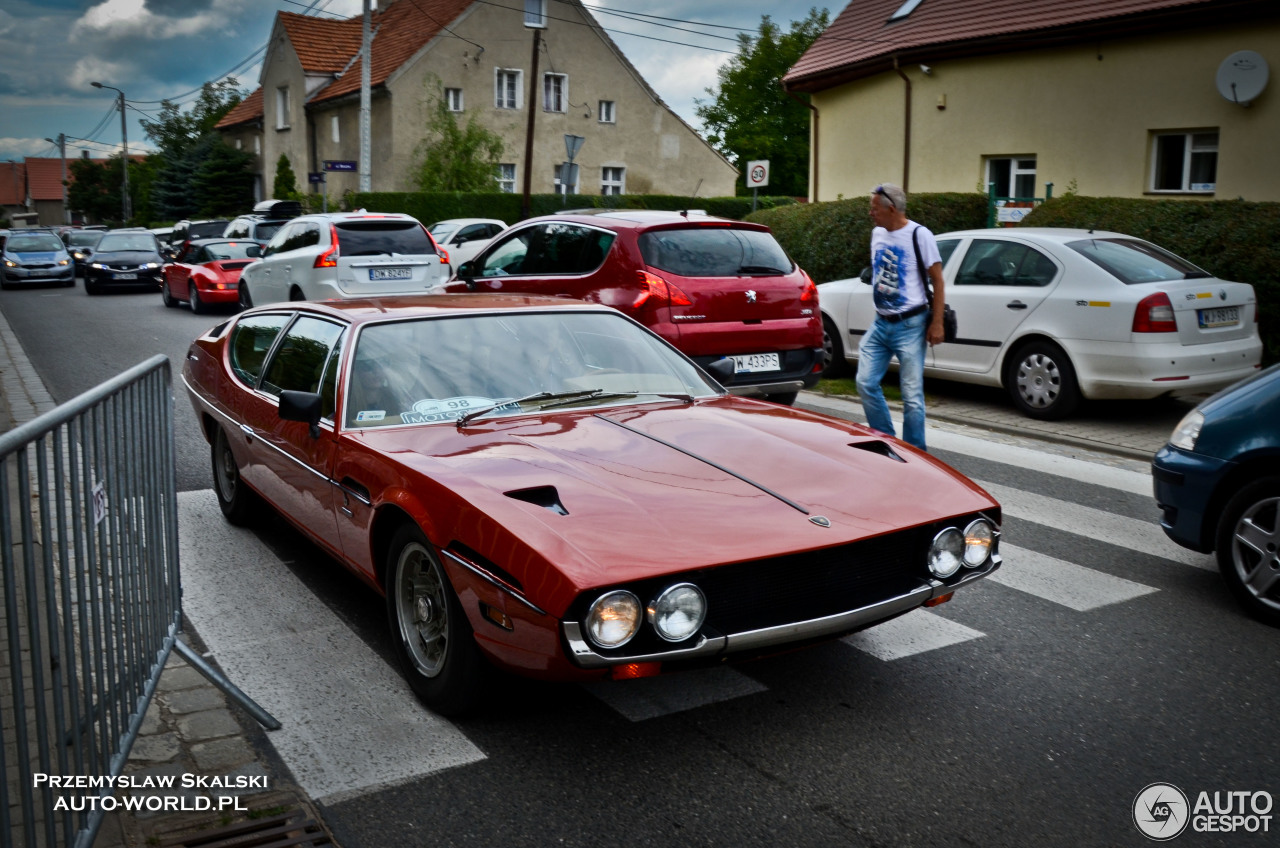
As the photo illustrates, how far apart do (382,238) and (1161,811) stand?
14.8 m

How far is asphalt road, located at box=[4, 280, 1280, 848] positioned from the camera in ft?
11.0

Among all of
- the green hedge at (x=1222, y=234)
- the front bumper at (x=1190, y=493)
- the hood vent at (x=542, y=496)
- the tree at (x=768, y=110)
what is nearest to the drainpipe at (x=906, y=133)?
the green hedge at (x=1222, y=234)

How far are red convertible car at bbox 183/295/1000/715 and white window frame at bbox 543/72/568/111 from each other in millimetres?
39864

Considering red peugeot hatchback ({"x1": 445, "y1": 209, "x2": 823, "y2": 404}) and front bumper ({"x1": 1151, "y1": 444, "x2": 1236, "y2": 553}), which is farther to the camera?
red peugeot hatchback ({"x1": 445, "y1": 209, "x2": 823, "y2": 404})

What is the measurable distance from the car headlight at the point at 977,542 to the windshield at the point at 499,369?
1.52 metres

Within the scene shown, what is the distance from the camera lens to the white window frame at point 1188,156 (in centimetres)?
1739

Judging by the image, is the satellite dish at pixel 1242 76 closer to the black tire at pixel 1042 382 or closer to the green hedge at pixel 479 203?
the black tire at pixel 1042 382

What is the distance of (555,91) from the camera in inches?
1734

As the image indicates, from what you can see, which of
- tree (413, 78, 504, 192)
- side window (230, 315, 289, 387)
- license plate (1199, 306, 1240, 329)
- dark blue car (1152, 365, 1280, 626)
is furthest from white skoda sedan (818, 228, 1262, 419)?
Answer: tree (413, 78, 504, 192)

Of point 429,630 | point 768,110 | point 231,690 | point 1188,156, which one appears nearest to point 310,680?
point 231,690

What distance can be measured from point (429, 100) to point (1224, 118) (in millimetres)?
29618

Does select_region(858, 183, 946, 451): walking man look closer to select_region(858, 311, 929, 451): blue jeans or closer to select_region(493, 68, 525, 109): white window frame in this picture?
select_region(858, 311, 929, 451): blue jeans

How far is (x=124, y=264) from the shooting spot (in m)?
27.5

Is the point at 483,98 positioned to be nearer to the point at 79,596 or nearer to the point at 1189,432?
the point at 1189,432
